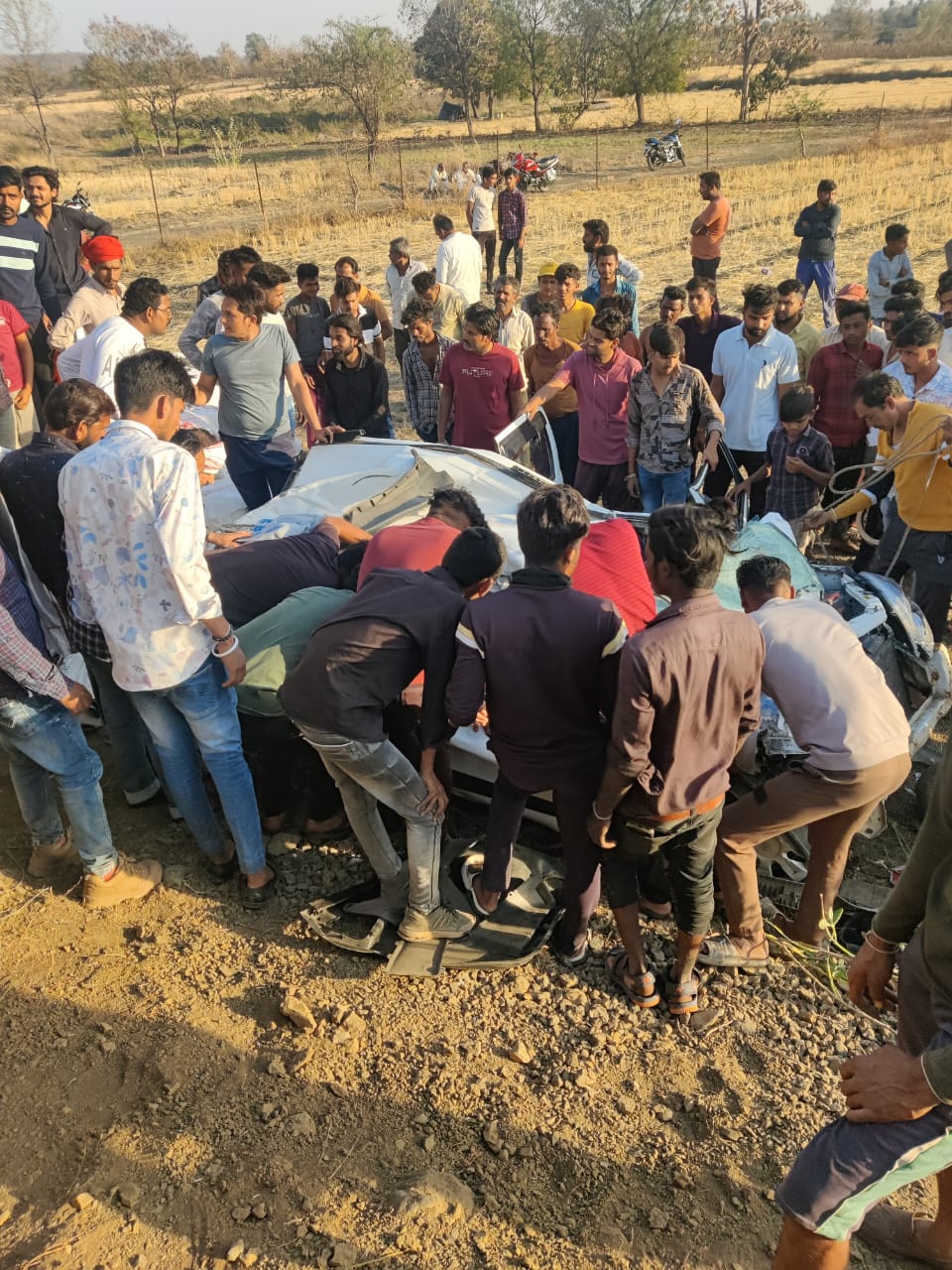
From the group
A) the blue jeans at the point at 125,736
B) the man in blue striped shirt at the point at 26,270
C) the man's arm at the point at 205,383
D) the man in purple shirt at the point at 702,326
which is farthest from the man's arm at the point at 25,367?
the man in purple shirt at the point at 702,326

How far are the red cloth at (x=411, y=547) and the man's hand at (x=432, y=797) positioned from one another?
0.83 meters

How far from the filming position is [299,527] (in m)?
4.69

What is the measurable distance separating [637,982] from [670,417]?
3.60 meters

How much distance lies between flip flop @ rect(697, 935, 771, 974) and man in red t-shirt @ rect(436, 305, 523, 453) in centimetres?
364

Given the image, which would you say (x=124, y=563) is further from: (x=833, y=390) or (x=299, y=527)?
(x=833, y=390)

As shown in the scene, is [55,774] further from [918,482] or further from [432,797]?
[918,482]

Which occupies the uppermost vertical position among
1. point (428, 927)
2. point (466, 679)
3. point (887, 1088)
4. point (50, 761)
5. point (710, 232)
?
point (710, 232)

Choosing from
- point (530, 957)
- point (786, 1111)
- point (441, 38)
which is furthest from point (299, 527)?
point (441, 38)

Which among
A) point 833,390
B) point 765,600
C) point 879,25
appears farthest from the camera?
point 879,25

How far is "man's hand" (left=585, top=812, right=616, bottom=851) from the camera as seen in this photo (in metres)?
3.00

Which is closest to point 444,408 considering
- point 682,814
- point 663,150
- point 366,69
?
point 682,814

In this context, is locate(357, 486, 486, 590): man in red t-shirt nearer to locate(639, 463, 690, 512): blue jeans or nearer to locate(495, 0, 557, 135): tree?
locate(639, 463, 690, 512): blue jeans

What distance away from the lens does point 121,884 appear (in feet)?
11.8

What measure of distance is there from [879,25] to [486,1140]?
107 m
